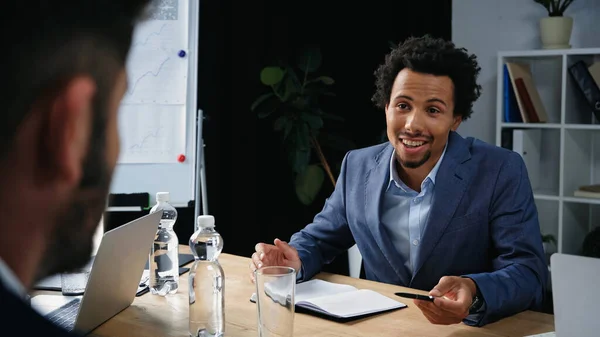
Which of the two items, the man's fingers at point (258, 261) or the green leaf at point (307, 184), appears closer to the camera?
the man's fingers at point (258, 261)

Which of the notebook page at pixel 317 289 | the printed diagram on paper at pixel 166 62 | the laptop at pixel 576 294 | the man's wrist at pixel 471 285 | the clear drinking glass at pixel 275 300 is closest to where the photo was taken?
the laptop at pixel 576 294

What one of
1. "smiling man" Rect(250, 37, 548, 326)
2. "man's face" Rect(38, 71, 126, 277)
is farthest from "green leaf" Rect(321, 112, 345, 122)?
"man's face" Rect(38, 71, 126, 277)

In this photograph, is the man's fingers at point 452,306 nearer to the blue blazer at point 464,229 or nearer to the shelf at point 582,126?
the blue blazer at point 464,229

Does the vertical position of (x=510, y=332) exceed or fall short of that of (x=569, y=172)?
it falls short

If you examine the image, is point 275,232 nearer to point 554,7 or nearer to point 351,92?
point 351,92

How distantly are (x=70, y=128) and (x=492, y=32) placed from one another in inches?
156

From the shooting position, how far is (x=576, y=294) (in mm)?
1181

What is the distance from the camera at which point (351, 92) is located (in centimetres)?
405

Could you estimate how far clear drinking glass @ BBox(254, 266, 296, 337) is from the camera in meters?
1.29

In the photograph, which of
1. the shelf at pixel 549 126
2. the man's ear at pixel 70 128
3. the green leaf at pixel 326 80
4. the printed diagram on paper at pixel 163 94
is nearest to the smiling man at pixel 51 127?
the man's ear at pixel 70 128

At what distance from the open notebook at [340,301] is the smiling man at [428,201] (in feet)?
0.47

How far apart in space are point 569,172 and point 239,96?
179cm

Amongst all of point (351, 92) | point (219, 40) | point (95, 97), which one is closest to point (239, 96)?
point (219, 40)

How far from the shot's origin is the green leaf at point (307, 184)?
371 centimetres
